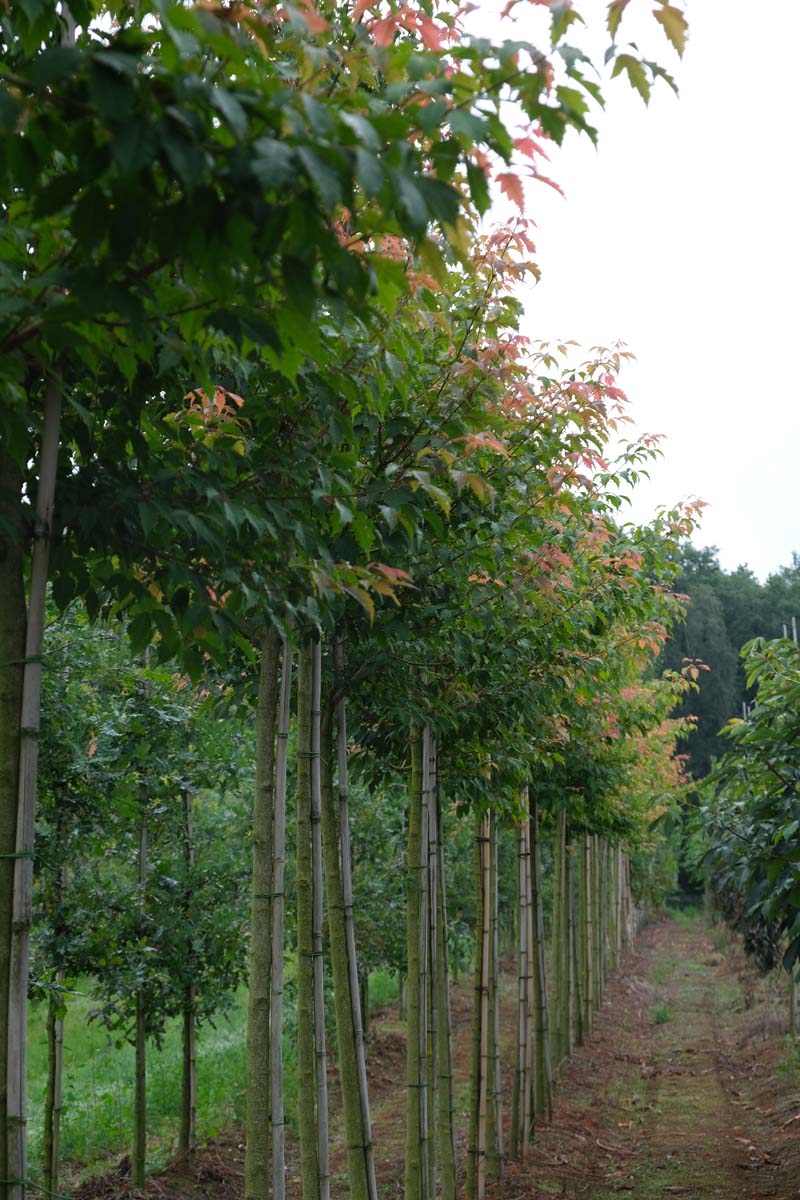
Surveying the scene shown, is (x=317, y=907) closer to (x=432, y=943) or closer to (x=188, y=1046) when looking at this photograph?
(x=432, y=943)

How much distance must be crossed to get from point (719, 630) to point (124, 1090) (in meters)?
52.7

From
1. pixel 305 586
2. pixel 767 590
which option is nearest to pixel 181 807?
pixel 305 586

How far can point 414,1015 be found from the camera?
634cm

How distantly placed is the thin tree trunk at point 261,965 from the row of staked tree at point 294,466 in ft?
0.05

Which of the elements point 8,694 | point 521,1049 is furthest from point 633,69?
point 521,1049

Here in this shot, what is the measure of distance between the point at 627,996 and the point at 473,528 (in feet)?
78.2

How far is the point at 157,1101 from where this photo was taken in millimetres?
13047

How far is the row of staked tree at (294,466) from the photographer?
6.02 feet

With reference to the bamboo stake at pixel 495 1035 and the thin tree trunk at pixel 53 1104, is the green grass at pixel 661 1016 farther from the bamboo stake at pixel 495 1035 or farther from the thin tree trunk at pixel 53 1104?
the thin tree trunk at pixel 53 1104

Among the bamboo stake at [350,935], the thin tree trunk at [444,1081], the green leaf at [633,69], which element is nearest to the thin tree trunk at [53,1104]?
the thin tree trunk at [444,1081]

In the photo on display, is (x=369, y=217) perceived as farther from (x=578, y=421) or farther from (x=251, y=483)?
(x=578, y=421)

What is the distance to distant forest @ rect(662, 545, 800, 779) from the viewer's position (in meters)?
58.5

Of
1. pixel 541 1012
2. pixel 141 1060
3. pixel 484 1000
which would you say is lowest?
pixel 541 1012

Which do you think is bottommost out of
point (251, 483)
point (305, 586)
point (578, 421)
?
point (305, 586)
